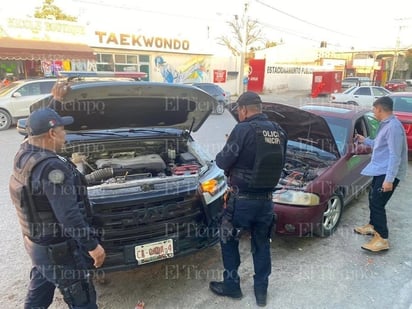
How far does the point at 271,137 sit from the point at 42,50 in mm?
Answer: 14515

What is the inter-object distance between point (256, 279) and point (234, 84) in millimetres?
22102

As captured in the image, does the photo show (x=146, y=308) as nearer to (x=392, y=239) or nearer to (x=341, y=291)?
(x=341, y=291)

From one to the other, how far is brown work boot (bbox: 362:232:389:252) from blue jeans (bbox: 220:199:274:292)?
1461 mm

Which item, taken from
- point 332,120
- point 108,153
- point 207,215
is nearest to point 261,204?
point 207,215

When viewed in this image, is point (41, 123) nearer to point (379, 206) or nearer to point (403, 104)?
point (379, 206)

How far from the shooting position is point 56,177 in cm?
182

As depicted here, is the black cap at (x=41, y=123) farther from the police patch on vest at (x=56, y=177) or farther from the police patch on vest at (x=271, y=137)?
the police patch on vest at (x=271, y=137)

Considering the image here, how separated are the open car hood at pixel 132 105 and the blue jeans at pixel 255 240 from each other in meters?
1.43

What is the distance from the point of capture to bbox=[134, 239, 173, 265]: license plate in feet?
8.19

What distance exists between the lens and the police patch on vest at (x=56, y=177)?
1811mm

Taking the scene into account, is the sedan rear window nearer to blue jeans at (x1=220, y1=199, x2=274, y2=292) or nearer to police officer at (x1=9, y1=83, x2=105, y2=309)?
blue jeans at (x1=220, y1=199, x2=274, y2=292)

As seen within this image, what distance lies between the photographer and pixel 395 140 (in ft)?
10.7

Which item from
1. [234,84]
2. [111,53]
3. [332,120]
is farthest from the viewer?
[234,84]

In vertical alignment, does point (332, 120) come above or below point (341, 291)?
above
